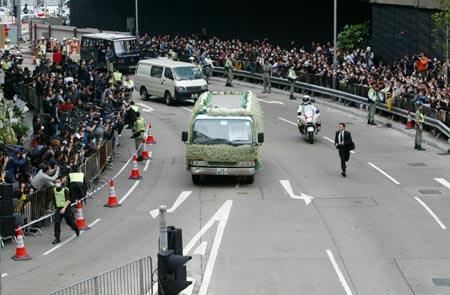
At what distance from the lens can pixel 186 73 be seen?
4372 cm

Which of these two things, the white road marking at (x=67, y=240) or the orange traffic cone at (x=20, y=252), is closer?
the orange traffic cone at (x=20, y=252)

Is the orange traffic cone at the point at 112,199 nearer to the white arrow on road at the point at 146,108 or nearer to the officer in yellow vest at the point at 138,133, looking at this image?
the officer in yellow vest at the point at 138,133

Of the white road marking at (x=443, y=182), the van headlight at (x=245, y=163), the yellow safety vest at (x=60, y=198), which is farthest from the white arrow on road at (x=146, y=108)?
the yellow safety vest at (x=60, y=198)

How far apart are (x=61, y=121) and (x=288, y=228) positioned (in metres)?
12.7

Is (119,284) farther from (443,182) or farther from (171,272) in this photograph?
(443,182)

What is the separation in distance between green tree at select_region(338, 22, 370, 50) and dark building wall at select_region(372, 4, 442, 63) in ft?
6.24

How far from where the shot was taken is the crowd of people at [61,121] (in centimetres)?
2281

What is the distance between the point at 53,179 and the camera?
22.3 meters

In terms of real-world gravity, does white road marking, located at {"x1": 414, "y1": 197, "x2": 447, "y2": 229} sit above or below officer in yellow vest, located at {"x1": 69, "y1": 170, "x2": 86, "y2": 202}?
below

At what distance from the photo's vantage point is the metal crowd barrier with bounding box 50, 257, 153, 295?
52.0 ft

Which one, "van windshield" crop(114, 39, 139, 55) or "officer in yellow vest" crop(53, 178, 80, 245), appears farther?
"van windshield" crop(114, 39, 139, 55)

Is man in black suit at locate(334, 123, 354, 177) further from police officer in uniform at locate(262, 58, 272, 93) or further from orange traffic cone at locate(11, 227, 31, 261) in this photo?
police officer in uniform at locate(262, 58, 272, 93)

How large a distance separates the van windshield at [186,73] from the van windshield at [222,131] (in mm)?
16928

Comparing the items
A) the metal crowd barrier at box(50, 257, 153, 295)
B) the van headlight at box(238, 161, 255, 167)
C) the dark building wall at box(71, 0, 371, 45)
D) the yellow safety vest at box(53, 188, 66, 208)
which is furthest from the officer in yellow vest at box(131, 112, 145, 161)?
the dark building wall at box(71, 0, 371, 45)
